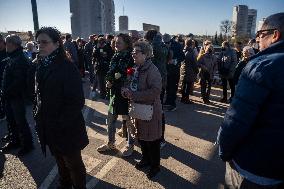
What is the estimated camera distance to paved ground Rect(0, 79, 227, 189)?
14.5 ft

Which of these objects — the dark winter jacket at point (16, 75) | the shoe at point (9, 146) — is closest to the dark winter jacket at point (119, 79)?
the dark winter jacket at point (16, 75)

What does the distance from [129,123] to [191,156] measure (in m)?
1.23

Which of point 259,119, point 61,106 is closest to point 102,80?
point 61,106

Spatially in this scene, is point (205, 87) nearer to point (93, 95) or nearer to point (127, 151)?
point (93, 95)

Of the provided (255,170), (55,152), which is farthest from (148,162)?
(255,170)

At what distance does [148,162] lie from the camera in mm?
4914

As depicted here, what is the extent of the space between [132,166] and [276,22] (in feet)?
11.0

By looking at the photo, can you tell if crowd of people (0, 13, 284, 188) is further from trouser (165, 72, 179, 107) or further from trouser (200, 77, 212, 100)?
trouser (200, 77, 212, 100)

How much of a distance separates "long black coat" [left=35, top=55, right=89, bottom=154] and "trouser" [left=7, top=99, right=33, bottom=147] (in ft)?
6.13

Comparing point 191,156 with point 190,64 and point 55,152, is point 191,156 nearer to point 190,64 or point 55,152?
point 55,152

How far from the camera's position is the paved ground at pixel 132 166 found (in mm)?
4414

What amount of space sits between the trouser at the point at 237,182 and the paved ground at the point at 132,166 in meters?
1.90

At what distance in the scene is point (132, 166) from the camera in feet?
16.2

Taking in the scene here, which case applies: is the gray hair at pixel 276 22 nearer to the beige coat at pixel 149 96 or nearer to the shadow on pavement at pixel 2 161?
the beige coat at pixel 149 96
